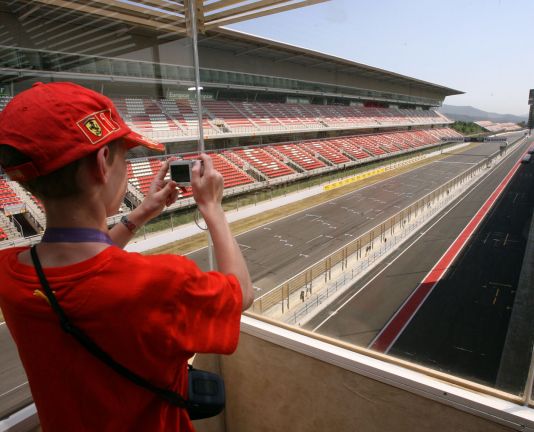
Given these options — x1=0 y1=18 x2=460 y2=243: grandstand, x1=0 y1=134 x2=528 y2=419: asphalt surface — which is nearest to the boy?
x1=0 y1=18 x2=460 y2=243: grandstand

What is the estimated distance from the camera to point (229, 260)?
0.54 m

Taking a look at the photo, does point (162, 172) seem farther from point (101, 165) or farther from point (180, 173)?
point (101, 165)

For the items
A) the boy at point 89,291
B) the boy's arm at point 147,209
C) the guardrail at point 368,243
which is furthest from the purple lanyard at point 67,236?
the guardrail at point 368,243

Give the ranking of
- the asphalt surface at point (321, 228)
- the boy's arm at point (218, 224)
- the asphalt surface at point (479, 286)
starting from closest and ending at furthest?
the boy's arm at point (218, 224) < the asphalt surface at point (479, 286) < the asphalt surface at point (321, 228)

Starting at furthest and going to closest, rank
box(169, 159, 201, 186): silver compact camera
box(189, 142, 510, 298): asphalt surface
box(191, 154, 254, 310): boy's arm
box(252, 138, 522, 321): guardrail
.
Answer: box(189, 142, 510, 298): asphalt surface, box(252, 138, 522, 321): guardrail, box(169, 159, 201, 186): silver compact camera, box(191, 154, 254, 310): boy's arm

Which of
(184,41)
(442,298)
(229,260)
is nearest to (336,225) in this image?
(442,298)

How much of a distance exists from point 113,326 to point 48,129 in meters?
0.25

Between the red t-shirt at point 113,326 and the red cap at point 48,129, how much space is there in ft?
0.41

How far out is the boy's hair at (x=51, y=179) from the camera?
1.36 feet

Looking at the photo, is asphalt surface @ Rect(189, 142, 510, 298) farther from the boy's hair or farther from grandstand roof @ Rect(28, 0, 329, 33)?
the boy's hair

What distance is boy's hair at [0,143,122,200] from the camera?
0.42 m

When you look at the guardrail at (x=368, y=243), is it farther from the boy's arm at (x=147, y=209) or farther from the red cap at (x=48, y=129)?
the red cap at (x=48, y=129)

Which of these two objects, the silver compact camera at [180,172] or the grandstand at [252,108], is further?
the grandstand at [252,108]

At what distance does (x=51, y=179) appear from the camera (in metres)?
0.44
